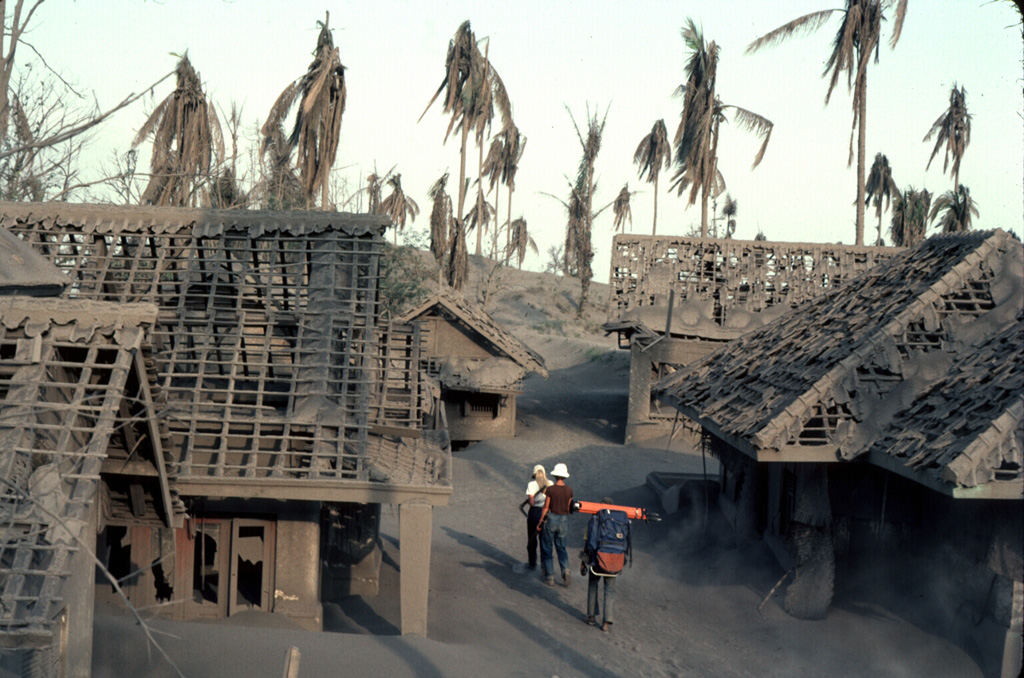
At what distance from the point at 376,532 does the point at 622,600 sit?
377 centimetres

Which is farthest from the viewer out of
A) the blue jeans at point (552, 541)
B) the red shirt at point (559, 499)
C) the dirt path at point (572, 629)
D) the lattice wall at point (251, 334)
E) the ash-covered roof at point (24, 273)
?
the blue jeans at point (552, 541)

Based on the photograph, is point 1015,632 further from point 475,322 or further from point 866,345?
point 475,322

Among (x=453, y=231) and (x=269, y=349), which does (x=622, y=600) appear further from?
(x=453, y=231)

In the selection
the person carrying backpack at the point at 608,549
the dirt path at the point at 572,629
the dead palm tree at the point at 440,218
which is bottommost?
the dirt path at the point at 572,629

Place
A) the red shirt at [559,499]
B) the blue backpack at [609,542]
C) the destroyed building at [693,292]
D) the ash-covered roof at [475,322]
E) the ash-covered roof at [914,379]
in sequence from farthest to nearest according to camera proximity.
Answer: the ash-covered roof at [475,322] < the destroyed building at [693,292] < the red shirt at [559,499] < the blue backpack at [609,542] < the ash-covered roof at [914,379]

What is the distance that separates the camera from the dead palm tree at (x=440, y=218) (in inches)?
1539

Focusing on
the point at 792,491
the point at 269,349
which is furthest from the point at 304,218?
the point at 792,491

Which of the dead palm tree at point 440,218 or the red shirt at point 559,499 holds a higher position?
the dead palm tree at point 440,218

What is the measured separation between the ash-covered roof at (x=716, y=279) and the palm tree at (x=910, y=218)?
1406cm

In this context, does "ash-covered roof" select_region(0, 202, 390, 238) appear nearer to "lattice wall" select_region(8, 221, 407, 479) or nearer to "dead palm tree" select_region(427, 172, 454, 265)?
"lattice wall" select_region(8, 221, 407, 479)

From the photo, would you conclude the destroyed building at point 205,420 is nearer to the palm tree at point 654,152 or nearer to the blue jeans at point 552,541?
the blue jeans at point 552,541

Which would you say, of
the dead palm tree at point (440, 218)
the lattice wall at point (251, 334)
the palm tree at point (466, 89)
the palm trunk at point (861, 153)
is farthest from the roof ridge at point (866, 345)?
the dead palm tree at point (440, 218)

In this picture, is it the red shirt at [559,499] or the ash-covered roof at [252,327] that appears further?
the red shirt at [559,499]

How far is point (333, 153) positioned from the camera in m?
25.2
